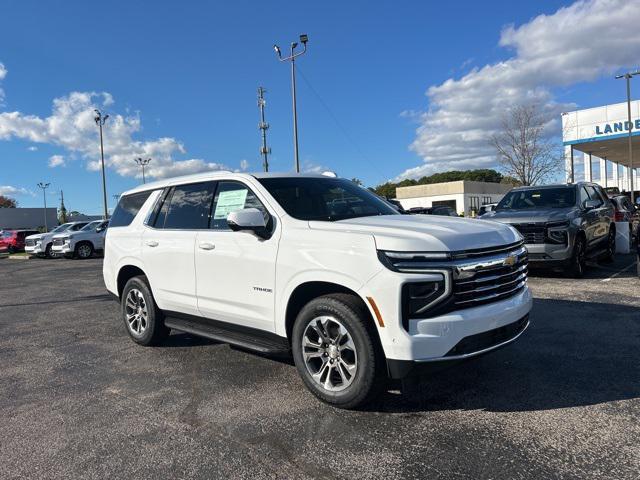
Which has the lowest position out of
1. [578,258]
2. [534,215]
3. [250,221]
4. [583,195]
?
[578,258]

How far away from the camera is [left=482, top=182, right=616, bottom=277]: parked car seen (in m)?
8.84

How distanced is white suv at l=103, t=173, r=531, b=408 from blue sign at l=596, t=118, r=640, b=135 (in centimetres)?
3173

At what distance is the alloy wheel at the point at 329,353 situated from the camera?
11.9ft

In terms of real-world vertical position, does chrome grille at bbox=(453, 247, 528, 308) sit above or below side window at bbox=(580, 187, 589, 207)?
below

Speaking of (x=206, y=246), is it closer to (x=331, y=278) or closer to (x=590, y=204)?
(x=331, y=278)

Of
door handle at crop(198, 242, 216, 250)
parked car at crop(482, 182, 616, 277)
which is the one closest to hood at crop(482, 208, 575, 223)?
parked car at crop(482, 182, 616, 277)

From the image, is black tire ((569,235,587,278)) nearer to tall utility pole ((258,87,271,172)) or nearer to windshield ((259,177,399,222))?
windshield ((259,177,399,222))

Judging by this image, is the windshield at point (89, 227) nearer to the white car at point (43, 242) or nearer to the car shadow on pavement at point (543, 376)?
the white car at point (43, 242)

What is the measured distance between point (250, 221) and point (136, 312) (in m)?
2.66

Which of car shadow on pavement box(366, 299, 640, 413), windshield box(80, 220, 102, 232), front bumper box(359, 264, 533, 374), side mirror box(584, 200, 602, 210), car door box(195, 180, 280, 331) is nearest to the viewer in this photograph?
front bumper box(359, 264, 533, 374)

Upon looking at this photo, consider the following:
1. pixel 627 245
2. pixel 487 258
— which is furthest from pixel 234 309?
pixel 627 245

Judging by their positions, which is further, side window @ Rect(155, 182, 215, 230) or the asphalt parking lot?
side window @ Rect(155, 182, 215, 230)

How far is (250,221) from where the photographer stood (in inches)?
159

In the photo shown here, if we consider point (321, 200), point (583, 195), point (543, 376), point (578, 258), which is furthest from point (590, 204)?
point (321, 200)
